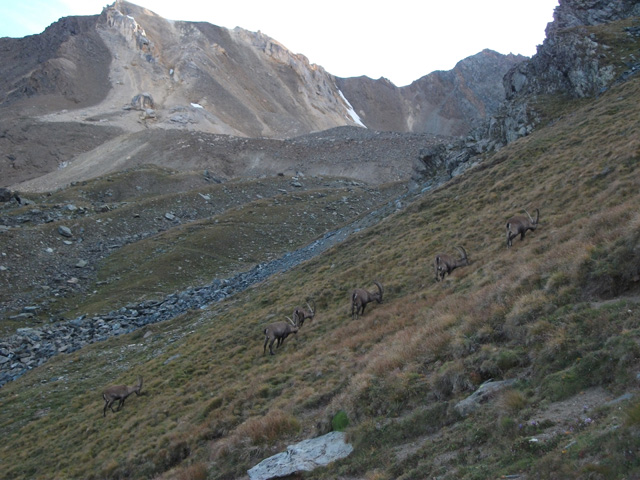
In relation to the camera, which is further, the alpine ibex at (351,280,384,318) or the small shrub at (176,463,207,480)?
the alpine ibex at (351,280,384,318)

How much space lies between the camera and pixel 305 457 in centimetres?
890

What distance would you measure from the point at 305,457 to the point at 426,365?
2943 millimetres

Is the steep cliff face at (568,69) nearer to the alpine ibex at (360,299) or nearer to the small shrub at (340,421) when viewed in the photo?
the alpine ibex at (360,299)

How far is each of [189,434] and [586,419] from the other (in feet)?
31.4

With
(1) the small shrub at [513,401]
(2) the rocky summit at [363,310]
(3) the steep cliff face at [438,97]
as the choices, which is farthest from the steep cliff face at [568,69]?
(3) the steep cliff face at [438,97]

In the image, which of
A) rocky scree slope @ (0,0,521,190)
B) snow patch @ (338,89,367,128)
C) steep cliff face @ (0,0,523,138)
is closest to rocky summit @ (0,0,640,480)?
rocky scree slope @ (0,0,521,190)

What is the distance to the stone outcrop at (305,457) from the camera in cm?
861

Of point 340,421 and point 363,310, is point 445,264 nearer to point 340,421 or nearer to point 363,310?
point 363,310

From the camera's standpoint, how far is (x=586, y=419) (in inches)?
244

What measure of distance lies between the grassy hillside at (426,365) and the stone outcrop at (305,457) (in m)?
0.23

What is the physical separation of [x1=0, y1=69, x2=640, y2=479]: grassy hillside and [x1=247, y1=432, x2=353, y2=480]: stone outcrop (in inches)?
9.0

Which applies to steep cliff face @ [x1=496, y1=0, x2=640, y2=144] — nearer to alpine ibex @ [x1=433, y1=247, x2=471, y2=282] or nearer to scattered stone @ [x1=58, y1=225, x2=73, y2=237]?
alpine ibex @ [x1=433, y1=247, x2=471, y2=282]

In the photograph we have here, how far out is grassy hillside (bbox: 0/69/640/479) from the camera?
689 cm

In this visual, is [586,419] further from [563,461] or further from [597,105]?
[597,105]
